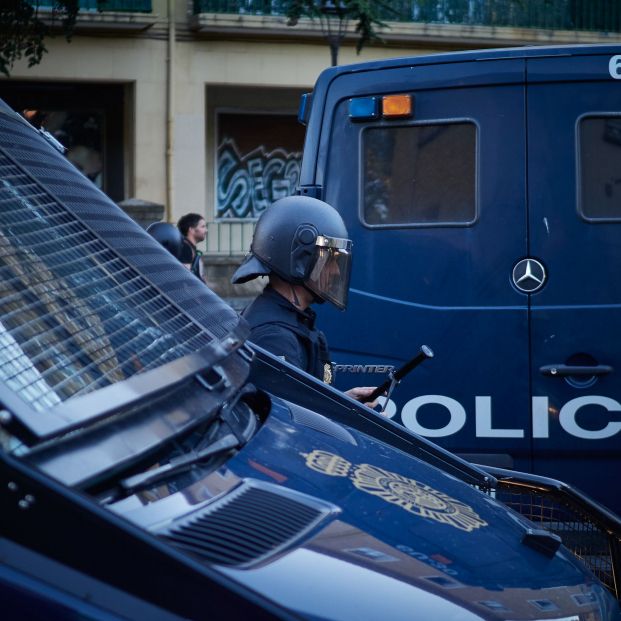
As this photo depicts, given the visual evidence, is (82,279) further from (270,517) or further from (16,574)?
(16,574)

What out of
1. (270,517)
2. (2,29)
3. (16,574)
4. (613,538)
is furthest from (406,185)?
(2,29)

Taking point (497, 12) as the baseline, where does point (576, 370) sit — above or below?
below

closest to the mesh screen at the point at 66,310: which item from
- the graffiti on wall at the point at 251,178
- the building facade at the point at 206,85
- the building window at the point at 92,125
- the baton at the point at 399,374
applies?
the baton at the point at 399,374

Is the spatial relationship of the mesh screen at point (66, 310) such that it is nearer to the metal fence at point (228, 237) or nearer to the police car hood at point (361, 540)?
the police car hood at point (361, 540)

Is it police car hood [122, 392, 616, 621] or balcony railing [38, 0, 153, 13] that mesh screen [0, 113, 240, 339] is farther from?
balcony railing [38, 0, 153, 13]

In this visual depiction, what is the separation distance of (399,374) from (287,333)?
42 cm

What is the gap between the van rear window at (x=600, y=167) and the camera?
17.1ft

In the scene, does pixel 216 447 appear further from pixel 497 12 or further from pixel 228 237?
→ pixel 497 12

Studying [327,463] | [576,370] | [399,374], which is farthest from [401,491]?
[576,370]

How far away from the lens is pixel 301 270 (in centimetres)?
399

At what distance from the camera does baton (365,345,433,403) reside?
12.9ft

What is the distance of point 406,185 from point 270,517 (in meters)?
3.59

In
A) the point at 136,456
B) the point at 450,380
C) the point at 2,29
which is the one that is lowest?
the point at 450,380

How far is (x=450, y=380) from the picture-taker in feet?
17.4
